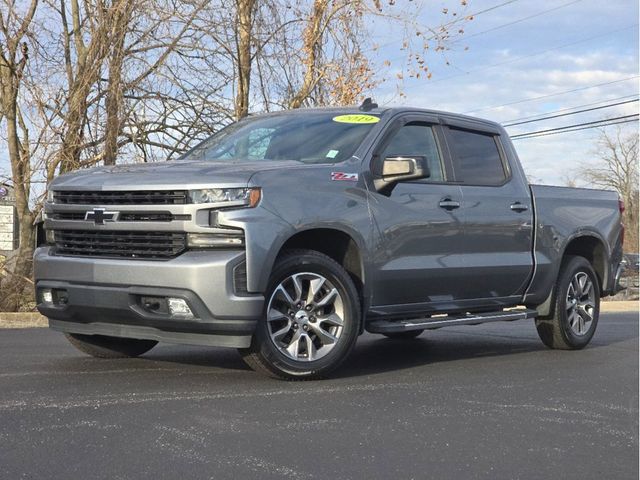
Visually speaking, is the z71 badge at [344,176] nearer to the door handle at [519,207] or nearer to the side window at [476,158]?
the side window at [476,158]

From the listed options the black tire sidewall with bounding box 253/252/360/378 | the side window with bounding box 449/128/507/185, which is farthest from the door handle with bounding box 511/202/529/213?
the black tire sidewall with bounding box 253/252/360/378

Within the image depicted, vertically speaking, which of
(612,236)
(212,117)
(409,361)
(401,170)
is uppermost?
(212,117)

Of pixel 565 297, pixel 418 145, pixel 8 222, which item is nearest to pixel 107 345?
pixel 418 145

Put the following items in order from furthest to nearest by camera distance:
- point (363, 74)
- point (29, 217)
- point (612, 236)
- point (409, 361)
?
point (363, 74) → point (29, 217) → point (612, 236) → point (409, 361)

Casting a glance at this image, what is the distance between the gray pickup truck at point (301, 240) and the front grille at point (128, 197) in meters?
0.01

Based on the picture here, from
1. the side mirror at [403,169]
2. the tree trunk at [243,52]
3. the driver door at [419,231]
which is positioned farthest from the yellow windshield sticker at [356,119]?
the tree trunk at [243,52]

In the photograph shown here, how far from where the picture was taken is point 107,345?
671 centimetres

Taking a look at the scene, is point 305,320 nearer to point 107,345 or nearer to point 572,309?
point 107,345

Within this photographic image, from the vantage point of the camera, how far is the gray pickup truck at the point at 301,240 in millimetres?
5434

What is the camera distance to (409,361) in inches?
286

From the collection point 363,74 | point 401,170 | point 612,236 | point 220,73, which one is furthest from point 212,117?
point 401,170

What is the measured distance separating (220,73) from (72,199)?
32.7 ft

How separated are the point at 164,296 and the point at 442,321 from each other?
2338 millimetres

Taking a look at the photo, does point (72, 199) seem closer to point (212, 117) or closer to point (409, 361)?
point (409, 361)
